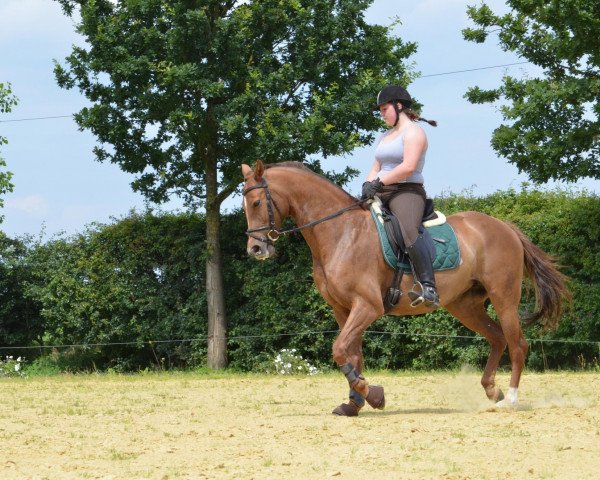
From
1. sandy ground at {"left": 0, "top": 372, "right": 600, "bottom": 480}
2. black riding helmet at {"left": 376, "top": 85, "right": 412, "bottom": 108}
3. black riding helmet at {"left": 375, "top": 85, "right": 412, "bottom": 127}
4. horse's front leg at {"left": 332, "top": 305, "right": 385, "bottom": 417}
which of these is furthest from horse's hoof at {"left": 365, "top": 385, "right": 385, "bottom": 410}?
black riding helmet at {"left": 376, "top": 85, "right": 412, "bottom": 108}

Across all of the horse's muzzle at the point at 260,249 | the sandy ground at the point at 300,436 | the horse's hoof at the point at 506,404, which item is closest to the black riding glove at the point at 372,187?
the horse's muzzle at the point at 260,249

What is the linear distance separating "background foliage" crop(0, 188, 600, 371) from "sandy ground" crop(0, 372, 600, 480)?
4.83 metres

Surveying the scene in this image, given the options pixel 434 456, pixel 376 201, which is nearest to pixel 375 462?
pixel 434 456

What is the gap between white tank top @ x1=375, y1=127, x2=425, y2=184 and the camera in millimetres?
10039

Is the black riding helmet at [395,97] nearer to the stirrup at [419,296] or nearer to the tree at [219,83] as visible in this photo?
the stirrup at [419,296]

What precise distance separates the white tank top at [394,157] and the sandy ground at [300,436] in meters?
2.39

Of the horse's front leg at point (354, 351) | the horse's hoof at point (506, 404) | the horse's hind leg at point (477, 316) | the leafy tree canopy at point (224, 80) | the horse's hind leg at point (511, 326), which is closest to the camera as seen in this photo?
the horse's front leg at point (354, 351)

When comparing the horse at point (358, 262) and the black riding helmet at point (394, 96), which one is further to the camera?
the black riding helmet at point (394, 96)

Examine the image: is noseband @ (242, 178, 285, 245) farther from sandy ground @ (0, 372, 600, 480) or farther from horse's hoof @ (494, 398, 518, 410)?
horse's hoof @ (494, 398, 518, 410)

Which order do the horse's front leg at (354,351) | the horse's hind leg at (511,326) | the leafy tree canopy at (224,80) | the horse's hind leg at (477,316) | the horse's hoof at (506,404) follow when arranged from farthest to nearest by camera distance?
the leafy tree canopy at (224,80)
the horse's hind leg at (477,316)
the horse's hind leg at (511,326)
the horse's hoof at (506,404)
the horse's front leg at (354,351)

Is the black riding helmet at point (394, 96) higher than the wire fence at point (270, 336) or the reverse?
higher

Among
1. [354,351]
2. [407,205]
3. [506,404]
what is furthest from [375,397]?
[407,205]

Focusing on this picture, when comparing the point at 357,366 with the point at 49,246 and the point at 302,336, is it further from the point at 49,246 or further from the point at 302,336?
the point at 49,246

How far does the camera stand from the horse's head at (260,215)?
386 inches
